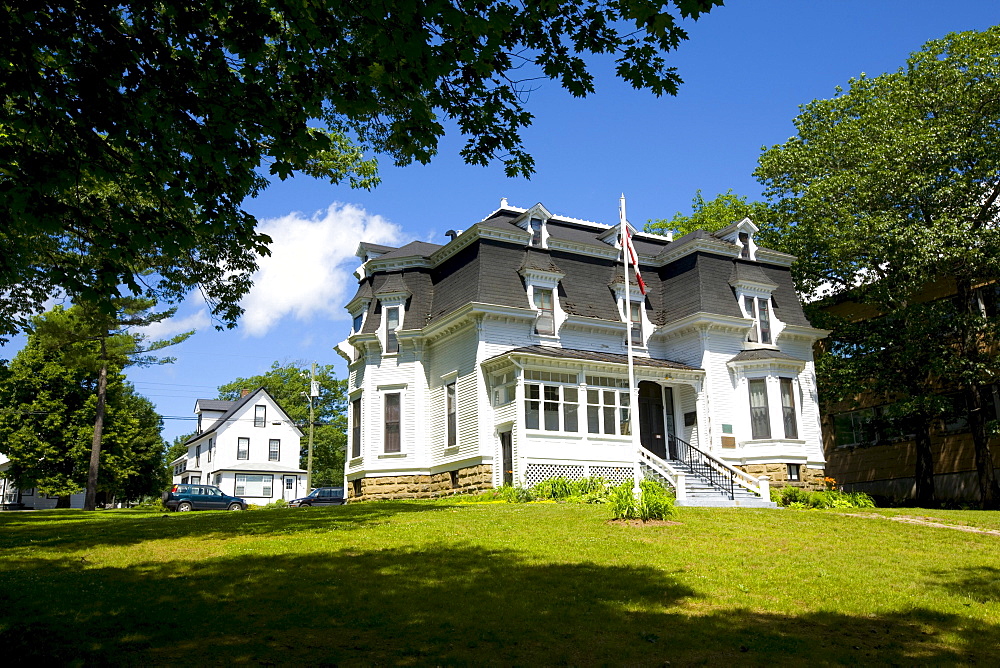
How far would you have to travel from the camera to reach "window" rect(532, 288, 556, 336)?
29.6 metres

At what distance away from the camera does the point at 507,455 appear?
27297 mm

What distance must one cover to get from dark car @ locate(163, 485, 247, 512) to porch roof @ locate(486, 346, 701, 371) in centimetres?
1891

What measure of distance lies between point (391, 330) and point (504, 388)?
19.5ft

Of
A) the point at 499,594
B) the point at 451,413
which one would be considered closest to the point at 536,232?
the point at 451,413

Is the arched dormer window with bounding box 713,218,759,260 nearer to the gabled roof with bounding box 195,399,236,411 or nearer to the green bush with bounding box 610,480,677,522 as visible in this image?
the green bush with bounding box 610,480,677,522

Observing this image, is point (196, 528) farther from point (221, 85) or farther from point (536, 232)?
point (536, 232)

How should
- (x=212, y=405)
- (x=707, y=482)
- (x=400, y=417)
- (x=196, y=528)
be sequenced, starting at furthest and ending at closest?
(x=212, y=405) < (x=400, y=417) < (x=707, y=482) < (x=196, y=528)

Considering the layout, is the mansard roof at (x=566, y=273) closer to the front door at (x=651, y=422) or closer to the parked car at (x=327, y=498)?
the front door at (x=651, y=422)

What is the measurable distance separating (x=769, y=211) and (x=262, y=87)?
3377 cm

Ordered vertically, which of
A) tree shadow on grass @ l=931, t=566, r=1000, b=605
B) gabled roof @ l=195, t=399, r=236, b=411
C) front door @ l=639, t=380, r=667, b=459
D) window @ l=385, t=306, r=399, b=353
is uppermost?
gabled roof @ l=195, t=399, r=236, b=411

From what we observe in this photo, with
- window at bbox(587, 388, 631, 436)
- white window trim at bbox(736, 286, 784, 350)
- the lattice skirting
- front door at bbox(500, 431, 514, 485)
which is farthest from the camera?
white window trim at bbox(736, 286, 784, 350)

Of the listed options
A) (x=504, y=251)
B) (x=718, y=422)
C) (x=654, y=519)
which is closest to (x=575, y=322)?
(x=504, y=251)

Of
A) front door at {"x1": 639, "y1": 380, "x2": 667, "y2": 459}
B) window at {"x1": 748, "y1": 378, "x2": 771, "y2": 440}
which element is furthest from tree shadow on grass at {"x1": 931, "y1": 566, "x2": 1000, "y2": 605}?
front door at {"x1": 639, "y1": 380, "x2": 667, "y2": 459}

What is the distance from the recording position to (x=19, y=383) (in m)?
49.5
